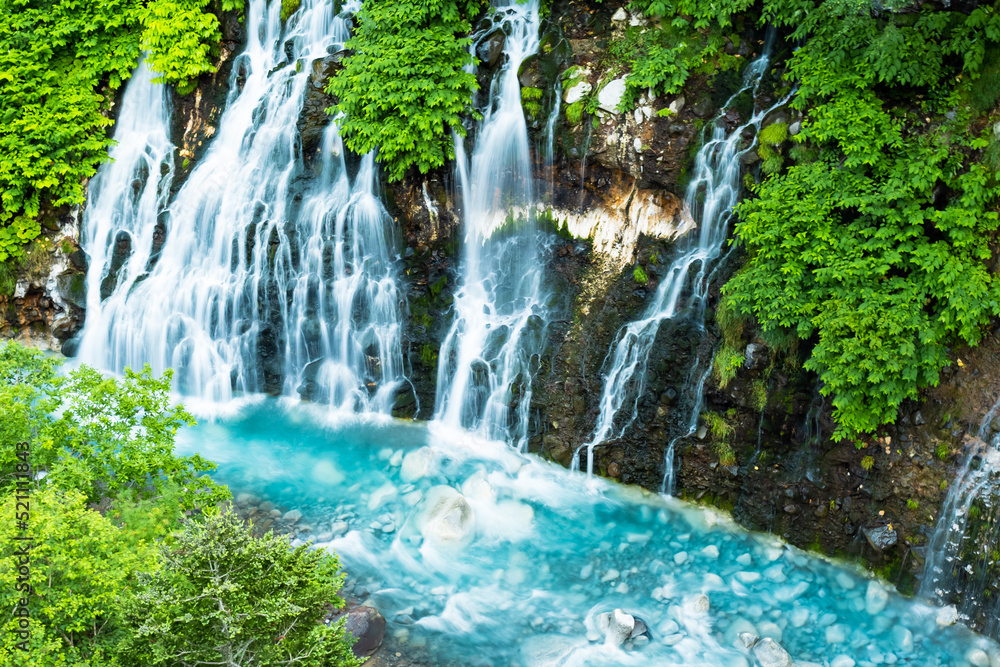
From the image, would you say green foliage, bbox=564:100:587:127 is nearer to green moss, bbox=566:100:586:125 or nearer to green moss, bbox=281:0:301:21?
green moss, bbox=566:100:586:125

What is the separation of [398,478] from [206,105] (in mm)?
10331

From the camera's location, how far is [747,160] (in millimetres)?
12844

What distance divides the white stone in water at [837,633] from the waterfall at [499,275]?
6156mm

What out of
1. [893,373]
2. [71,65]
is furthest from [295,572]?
[71,65]

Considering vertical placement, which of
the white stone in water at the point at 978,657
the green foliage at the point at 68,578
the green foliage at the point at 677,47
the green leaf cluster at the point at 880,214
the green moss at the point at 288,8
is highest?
the green moss at the point at 288,8

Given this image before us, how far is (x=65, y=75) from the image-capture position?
1834cm

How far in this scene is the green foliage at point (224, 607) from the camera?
22.6ft

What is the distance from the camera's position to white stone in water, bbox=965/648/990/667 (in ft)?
33.0

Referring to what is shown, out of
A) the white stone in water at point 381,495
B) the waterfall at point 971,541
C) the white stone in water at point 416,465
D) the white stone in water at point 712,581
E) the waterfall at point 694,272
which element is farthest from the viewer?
the white stone in water at point 416,465

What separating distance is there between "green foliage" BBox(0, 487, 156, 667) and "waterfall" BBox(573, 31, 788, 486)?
8362mm

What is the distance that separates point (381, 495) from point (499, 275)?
16.3 feet

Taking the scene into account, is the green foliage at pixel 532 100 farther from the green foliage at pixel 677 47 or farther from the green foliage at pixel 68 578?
the green foliage at pixel 68 578

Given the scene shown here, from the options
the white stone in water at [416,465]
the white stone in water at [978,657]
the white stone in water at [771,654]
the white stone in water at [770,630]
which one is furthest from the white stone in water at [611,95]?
the white stone in water at [978,657]

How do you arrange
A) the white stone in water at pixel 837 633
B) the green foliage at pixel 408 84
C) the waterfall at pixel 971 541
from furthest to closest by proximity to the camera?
the green foliage at pixel 408 84 < the white stone in water at pixel 837 633 < the waterfall at pixel 971 541
